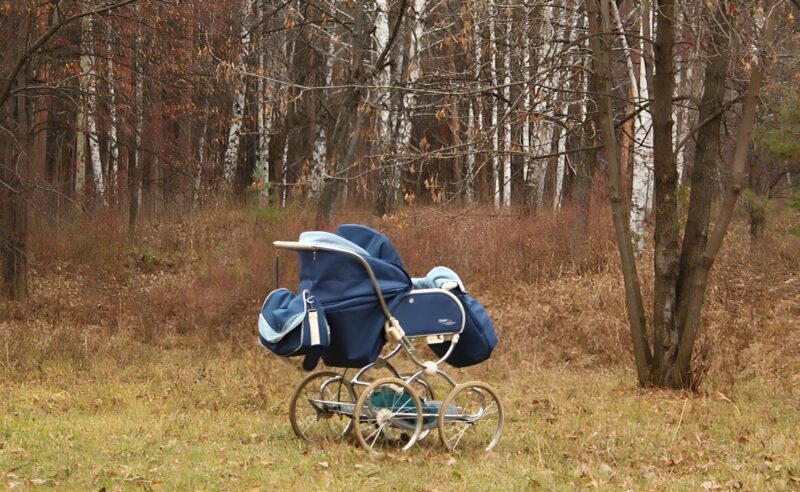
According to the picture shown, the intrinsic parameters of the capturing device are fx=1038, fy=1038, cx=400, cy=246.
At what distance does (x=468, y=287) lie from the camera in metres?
A: 17.9

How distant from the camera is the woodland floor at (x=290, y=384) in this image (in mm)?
6637

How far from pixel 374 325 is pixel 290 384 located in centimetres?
461

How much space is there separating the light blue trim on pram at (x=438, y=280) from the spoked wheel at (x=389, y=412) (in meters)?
0.79

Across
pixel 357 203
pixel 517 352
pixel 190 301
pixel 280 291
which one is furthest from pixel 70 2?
pixel 357 203

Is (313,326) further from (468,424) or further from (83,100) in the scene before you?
(83,100)

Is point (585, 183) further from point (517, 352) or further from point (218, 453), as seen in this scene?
point (218, 453)

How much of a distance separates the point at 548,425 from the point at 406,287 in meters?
2.30

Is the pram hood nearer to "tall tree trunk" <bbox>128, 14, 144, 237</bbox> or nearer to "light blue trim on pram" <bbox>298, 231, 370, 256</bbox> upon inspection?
"light blue trim on pram" <bbox>298, 231, 370, 256</bbox>

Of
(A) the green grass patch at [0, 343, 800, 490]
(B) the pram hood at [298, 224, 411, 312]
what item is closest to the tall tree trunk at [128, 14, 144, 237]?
(A) the green grass patch at [0, 343, 800, 490]

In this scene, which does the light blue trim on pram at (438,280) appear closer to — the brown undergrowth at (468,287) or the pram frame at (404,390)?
the pram frame at (404,390)

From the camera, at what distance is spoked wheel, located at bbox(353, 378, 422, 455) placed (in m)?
7.36

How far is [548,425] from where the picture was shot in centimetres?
897

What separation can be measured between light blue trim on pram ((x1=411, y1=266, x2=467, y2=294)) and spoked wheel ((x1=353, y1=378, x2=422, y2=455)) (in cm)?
79

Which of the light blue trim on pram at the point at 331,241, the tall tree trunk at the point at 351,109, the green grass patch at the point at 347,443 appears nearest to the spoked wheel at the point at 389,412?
the green grass patch at the point at 347,443
